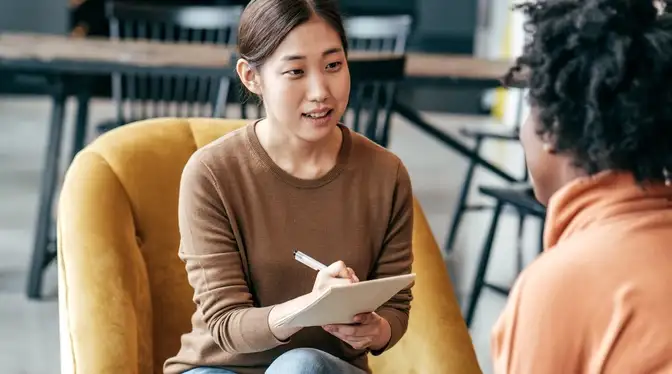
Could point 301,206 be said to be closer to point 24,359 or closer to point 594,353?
point 594,353

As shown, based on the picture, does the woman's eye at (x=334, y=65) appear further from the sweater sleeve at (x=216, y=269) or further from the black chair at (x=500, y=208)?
the black chair at (x=500, y=208)

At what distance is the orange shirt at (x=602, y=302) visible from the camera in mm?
938

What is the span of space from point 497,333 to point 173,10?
310 cm

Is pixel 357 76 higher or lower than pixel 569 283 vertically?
lower

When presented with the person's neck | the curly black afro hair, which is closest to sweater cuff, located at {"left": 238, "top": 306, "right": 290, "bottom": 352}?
the person's neck

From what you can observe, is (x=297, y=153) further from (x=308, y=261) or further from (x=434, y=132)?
(x=434, y=132)

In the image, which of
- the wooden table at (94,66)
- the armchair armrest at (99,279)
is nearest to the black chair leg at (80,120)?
the wooden table at (94,66)

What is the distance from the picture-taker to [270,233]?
1.51 meters

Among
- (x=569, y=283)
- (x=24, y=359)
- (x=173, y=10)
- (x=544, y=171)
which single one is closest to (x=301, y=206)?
(x=544, y=171)

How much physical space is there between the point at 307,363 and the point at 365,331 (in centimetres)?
10

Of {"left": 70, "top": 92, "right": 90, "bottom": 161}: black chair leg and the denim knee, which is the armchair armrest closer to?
the denim knee

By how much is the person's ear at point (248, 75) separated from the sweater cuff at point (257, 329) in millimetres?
360

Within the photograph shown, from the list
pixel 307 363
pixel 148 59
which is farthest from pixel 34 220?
pixel 307 363

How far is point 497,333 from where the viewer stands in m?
1.01
